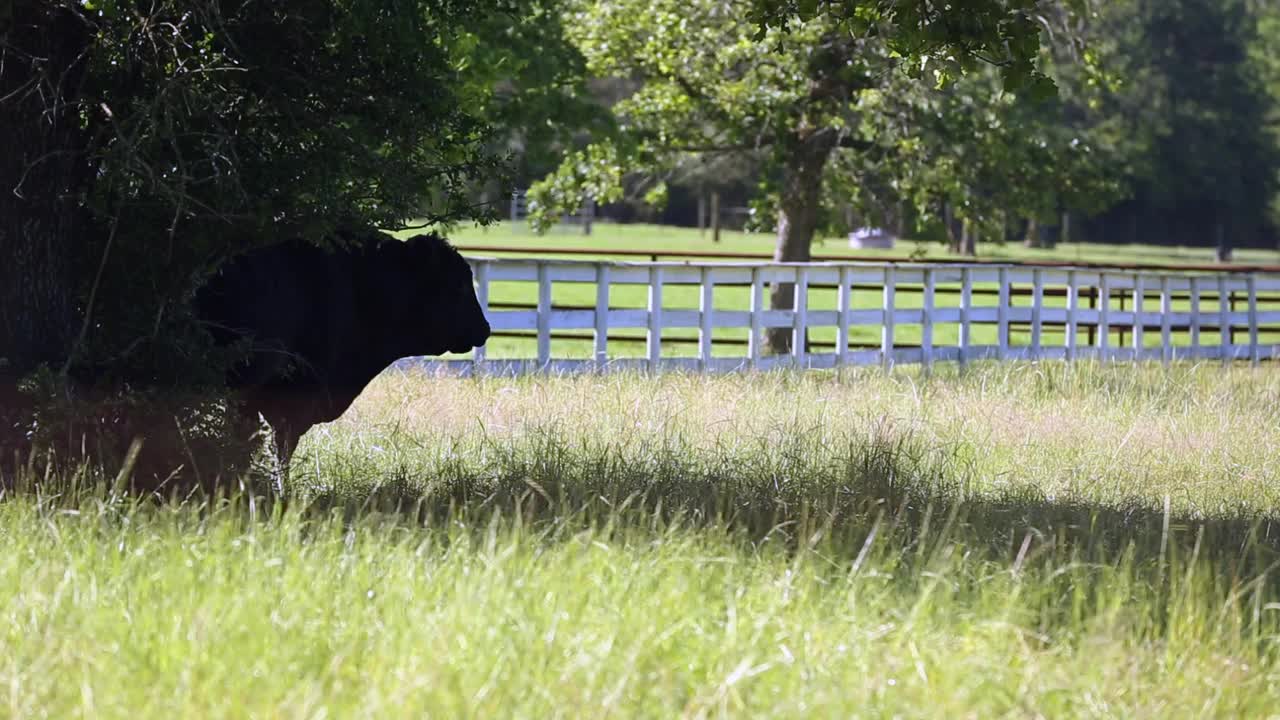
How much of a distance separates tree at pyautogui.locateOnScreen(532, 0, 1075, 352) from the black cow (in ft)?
33.8

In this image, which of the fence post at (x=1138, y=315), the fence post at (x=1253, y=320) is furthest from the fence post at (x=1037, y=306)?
the fence post at (x=1253, y=320)

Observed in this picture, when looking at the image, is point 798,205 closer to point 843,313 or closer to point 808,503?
point 843,313

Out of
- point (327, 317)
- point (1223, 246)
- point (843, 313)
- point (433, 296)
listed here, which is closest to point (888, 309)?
point (843, 313)

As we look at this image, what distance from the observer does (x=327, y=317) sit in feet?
29.3

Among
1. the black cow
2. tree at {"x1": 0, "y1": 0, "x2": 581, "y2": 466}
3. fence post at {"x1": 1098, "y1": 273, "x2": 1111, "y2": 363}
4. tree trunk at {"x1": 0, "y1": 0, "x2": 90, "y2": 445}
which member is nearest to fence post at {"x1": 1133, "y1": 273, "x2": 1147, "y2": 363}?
fence post at {"x1": 1098, "y1": 273, "x2": 1111, "y2": 363}

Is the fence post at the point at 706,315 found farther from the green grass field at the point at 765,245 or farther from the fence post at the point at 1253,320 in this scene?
the green grass field at the point at 765,245

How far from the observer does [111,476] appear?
7.54 metres

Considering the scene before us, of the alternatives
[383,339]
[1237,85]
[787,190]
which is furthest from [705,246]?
[383,339]

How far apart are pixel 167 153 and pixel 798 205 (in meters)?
15.8

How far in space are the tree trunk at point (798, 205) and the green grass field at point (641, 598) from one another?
12921mm

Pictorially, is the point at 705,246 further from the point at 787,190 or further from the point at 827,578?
the point at 827,578

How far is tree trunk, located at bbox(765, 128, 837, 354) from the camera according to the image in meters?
22.2

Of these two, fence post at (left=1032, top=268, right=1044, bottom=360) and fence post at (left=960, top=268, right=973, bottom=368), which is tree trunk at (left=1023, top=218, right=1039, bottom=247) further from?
fence post at (left=960, top=268, right=973, bottom=368)

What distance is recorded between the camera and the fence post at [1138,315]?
2242 cm
